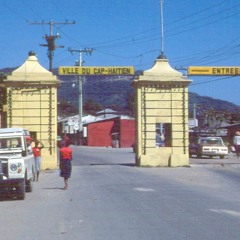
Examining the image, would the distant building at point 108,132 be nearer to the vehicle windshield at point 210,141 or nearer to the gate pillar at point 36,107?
the vehicle windshield at point 210,141

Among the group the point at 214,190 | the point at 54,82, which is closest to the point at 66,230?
the point at 214,190

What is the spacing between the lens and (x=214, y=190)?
20.4m

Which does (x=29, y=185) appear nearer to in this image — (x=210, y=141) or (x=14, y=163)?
(x=14, y=163)

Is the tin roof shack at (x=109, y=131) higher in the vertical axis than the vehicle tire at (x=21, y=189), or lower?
higher

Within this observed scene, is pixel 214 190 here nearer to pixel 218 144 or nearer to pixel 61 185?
pixel 61 185

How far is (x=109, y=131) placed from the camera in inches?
3664

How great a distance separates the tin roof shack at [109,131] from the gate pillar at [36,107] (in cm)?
5686

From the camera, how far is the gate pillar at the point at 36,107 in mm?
32438

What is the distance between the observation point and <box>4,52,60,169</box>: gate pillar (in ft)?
106

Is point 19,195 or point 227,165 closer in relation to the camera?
point 19,195

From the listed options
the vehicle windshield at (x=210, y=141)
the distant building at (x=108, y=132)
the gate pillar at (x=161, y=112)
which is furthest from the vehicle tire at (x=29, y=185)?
the distant building at (x=108, y=132)

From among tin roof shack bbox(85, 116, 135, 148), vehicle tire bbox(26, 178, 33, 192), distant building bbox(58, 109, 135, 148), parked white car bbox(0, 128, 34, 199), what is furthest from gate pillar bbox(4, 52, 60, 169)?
tin roof shack bbox(85, 116, 135, 148)

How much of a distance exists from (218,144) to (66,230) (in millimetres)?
33696

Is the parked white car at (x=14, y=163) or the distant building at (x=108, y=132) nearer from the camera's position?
the parked white car at (x=14, y=163)
